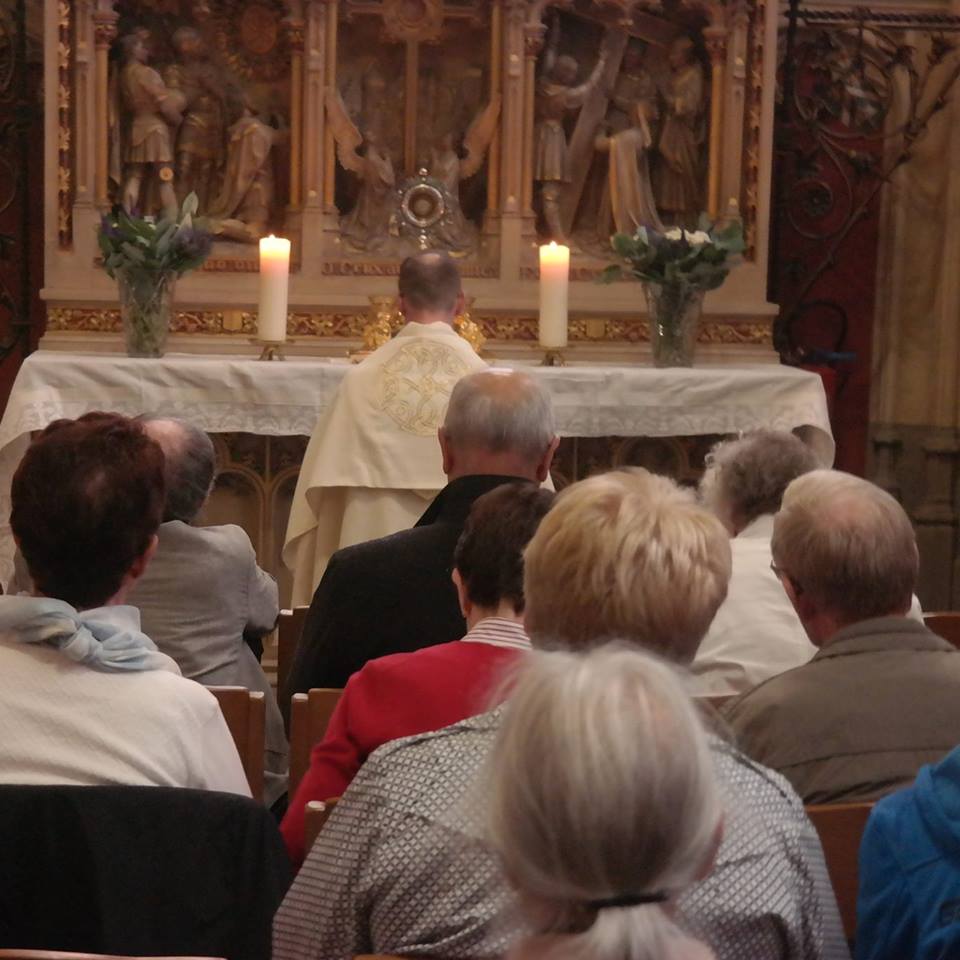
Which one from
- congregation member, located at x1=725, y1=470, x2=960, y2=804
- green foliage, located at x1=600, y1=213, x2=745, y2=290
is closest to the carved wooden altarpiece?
green foliage, located at x1=600, y1=213, x2=745, y2=290

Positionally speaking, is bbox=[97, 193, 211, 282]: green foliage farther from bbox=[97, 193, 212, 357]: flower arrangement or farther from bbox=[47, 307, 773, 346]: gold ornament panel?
bbox=[47, 307, 773, 346]: gold ornament panel

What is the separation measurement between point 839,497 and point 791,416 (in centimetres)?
389

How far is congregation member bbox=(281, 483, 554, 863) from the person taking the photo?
8.53 feet

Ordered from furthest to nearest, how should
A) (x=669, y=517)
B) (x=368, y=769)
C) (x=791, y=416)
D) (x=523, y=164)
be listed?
(x=523, y=164), (x=791, y=416), (x=669, y=517), (x=368, y=769)

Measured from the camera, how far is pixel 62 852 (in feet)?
7.41

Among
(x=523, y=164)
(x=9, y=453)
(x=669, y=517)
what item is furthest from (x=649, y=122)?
(x=669, y=517)

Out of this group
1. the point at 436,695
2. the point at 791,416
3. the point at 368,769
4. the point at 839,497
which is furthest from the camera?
the point at 791,416

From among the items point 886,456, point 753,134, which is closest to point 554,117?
point 753,134

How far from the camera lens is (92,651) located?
2.43 meters

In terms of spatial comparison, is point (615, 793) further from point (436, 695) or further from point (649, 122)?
point (649, 122)

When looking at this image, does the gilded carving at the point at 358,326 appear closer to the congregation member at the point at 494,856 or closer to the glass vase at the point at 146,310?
the glass vase at the point at 146,310

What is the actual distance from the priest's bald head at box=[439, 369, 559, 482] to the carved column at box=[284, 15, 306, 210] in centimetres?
368

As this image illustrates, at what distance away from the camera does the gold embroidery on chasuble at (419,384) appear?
5602mm

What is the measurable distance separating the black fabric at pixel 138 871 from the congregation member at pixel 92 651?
146 mm
